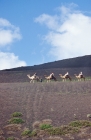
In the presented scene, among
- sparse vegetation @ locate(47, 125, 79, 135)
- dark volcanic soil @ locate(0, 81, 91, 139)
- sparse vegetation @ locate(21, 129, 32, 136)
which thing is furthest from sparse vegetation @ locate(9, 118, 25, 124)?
sparse vegetation @ locate(47, 125, 79, 135)

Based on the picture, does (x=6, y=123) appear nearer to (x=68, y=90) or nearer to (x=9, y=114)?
(x=9, y=114)

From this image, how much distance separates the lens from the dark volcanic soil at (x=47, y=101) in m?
18.5

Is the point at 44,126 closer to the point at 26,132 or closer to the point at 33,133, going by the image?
the point at 33,133

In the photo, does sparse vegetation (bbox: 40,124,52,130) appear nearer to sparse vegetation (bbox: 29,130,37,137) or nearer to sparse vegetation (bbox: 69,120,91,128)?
sparse vegetation (bbox: 29,130,37,137)

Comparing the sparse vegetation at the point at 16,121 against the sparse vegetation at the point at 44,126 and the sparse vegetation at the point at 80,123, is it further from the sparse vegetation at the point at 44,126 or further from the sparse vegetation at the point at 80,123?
the sparse vegetation at the point at 80,123

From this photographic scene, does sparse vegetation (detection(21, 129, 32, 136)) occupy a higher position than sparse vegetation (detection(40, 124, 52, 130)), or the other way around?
sparse vegetation (detection(40, 124, 52, 130))

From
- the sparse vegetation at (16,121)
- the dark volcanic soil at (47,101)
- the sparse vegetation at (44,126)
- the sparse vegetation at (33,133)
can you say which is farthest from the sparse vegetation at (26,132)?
the sparse vegetation at (16,121)

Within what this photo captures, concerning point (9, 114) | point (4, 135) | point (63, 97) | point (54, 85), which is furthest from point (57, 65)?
point (4, 135)

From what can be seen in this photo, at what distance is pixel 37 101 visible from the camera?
21344 mm

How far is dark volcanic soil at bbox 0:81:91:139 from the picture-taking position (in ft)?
60.8

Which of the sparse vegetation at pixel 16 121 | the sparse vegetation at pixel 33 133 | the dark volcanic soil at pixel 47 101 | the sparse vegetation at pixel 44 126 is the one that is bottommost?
the sparse vegetation at pixel 33 133

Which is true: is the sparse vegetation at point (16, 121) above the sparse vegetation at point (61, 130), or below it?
above

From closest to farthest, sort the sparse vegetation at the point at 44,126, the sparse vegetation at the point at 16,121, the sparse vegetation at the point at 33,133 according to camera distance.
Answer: the sparse vegetation at the point at 33,133 → the sparse vegetation at the point at 44,126 → the sparse vegetation at the point at 16,121

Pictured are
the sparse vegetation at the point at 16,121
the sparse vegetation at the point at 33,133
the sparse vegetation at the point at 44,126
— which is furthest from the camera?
the sparse vegetation at the point at 16,121
